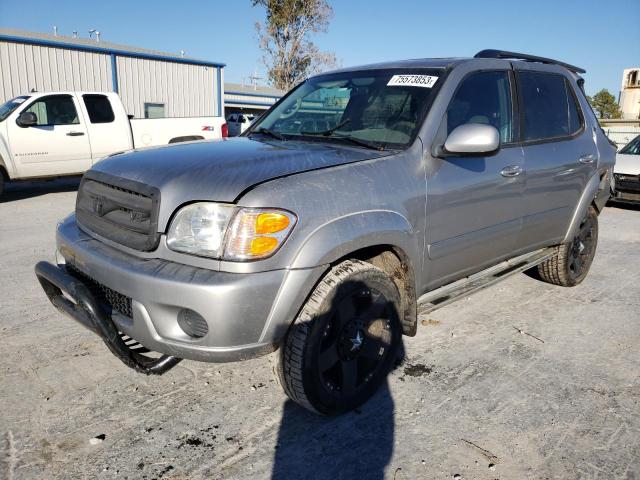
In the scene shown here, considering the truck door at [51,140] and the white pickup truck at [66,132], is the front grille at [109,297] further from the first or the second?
the truck door at [51,140]

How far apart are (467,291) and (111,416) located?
7.29ft

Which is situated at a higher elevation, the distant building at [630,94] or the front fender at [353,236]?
the distant building at [630,94]

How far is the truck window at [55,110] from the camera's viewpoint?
31.6 ft

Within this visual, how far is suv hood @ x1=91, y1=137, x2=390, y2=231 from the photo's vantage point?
7.59 ft

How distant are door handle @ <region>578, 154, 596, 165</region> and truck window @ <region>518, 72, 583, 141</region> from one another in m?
0.22

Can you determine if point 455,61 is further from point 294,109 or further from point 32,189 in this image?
point 32,189

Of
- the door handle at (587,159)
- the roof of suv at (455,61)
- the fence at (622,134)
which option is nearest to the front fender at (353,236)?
the roof of suv at (455,61)

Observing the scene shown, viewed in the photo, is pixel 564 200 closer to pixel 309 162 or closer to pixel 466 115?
pixel 466 115

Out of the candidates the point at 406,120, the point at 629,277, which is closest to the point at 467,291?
the point at 406,120

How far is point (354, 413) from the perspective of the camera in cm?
275

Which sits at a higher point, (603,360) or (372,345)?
(372,345)

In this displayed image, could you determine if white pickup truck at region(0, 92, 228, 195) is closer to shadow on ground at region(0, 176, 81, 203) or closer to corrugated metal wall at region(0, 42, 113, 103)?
shadow on ground at region(0, 176, 81, 203)

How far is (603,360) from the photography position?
3.43 meters

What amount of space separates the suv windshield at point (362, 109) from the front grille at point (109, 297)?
4.89ft
